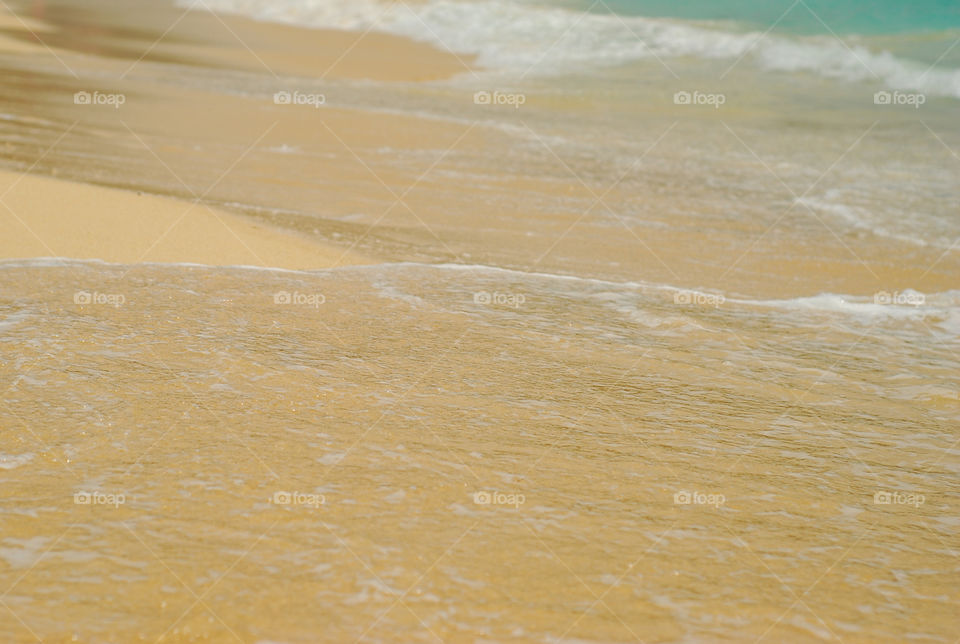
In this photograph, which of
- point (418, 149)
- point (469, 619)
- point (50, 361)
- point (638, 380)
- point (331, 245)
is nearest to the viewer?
→ point (469, 619)

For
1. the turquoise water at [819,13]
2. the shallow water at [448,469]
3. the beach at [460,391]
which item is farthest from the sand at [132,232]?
the turquoise water at [819,13]

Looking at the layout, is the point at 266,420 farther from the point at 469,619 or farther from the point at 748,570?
the point at 748,570

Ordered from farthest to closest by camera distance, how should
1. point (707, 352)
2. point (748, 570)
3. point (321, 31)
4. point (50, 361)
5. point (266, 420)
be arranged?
point (321, 31), point (707, 352), point (50, 361), point (266, 420), point (748, 570)

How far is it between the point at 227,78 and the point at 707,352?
11389mm

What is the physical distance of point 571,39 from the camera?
2258 cm

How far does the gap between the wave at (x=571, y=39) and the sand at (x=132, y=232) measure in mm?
13397

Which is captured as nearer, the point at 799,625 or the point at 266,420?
the point at 799,625

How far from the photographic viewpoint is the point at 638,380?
13.5ft

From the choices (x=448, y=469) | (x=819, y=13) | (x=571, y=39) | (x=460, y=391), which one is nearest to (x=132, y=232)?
(x=460, y=391)

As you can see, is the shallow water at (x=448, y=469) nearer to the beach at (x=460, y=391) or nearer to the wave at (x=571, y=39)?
the beach at (x=460, y=391)

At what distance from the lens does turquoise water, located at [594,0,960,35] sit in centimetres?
2348

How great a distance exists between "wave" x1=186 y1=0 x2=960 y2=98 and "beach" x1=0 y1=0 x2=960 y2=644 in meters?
9.79

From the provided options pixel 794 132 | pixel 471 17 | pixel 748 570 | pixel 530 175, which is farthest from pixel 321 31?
pixel 748 570

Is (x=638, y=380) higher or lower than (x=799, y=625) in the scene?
higher
